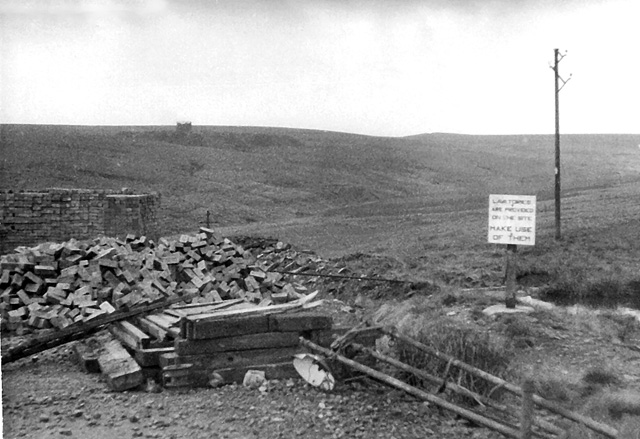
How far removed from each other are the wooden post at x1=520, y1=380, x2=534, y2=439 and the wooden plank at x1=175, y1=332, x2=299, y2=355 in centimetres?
271

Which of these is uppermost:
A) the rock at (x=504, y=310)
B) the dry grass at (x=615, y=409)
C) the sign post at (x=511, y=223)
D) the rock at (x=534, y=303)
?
the sign post at (x=511, y=223)

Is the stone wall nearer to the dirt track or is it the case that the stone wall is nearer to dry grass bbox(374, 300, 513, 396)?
dry grass bbox(374, 300, 513, 396)

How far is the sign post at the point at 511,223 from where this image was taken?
1068cm

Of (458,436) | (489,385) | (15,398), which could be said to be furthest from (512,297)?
(15,398)

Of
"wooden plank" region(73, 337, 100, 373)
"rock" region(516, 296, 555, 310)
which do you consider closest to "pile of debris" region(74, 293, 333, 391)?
"wooden plank" region(73, 337, 100, 373)

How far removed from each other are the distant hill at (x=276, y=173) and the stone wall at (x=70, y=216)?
31.1 ft

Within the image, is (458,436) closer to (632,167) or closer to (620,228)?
(620,228)

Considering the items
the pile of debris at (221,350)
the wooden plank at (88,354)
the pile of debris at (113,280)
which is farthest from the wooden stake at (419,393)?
the wooden plank at (88,354)

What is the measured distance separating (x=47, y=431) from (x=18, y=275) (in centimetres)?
454

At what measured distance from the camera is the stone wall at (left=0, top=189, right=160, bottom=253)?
1734cm

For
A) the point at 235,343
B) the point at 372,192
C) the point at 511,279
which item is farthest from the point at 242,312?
the point at 372,192

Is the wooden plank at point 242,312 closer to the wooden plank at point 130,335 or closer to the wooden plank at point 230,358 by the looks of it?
the wooden plank at point 230,358

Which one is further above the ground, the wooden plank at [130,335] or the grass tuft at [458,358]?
the wooden plank at [130,335]

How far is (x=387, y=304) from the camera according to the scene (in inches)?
510
